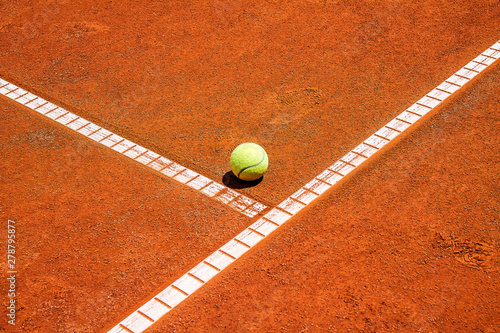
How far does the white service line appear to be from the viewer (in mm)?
9164

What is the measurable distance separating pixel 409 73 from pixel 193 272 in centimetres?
800

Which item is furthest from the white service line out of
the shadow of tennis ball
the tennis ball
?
the tennis ball

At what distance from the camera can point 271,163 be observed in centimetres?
991

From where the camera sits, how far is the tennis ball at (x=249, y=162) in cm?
902

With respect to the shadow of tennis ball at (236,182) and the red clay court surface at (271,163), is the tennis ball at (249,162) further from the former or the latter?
the red clay court surface at (271,163)

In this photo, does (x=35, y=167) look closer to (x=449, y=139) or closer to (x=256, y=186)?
(x=256, y=186)

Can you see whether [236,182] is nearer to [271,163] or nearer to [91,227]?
Answer: [271,163]

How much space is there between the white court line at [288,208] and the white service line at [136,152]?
0.55 m

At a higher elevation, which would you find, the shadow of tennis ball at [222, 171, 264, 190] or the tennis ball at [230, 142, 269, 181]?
the tennis ball at [230, 142, 269, 181]

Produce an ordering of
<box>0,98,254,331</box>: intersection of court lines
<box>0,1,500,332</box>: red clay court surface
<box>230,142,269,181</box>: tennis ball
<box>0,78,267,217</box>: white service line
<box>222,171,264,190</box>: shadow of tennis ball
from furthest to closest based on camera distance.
Result: <box>222,171,264,190</box>: shadow of tennis ball, <box>0,78,267,217</box>: white service line, <box>230,142,269,181</box>: tennis ball, <box>0,98,254,331</box>: intersection of court lines, <box>0,1,500,332</box>: red clay court surface

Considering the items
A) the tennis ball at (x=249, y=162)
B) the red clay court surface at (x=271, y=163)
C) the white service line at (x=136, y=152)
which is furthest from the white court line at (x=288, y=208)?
the tennis ball at (x=249, y=162)

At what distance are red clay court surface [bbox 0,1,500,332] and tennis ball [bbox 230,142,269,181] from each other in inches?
15.5

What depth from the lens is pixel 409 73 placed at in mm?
12211

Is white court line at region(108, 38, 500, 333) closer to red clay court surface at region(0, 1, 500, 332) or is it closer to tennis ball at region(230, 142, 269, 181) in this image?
red clay court surface at region(0, 1, 500, 332)
